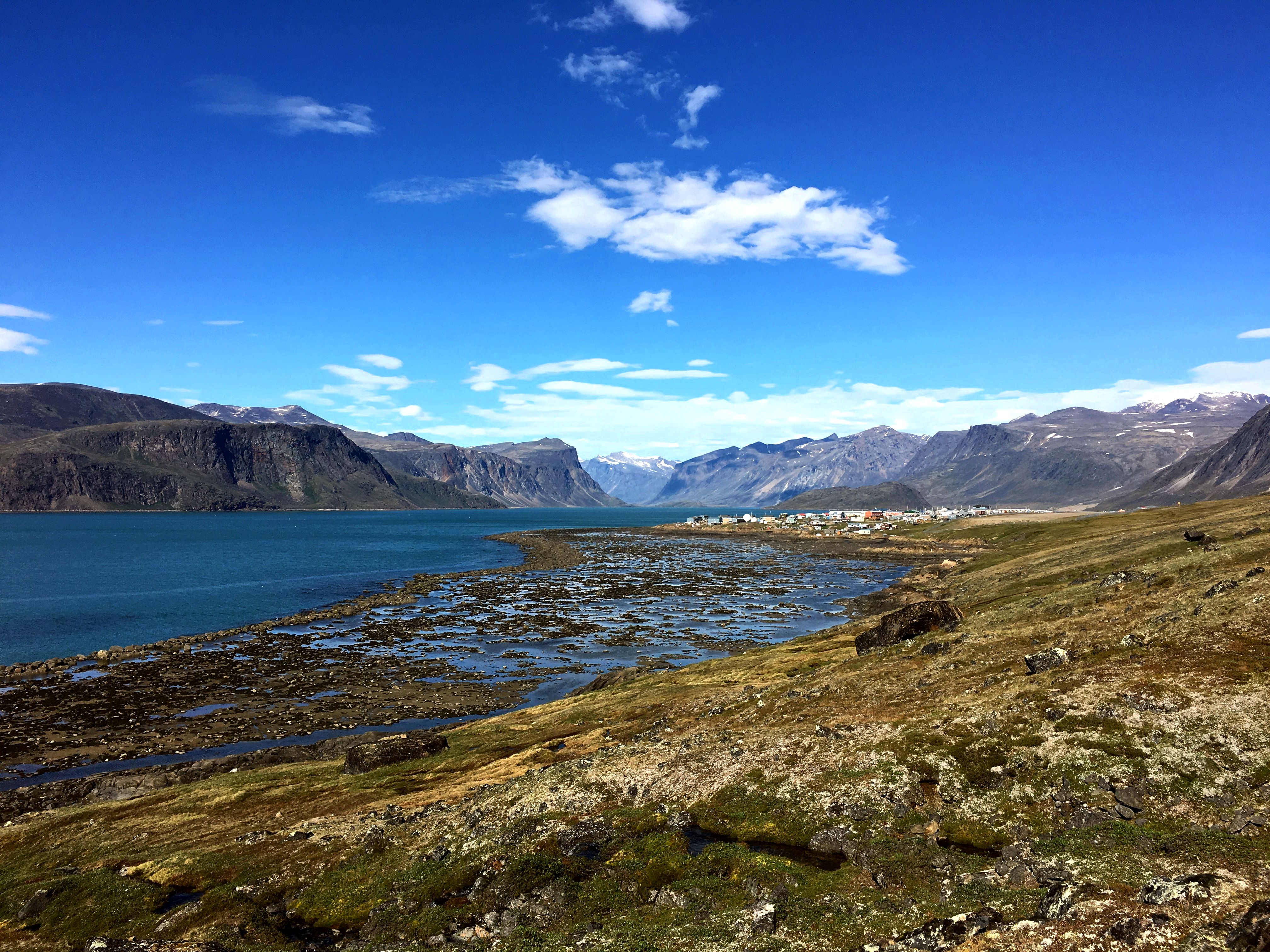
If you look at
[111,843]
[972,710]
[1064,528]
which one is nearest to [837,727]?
[972,710]

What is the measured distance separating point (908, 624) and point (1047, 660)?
1819 centimetres

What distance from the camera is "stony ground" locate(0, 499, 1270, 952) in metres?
19.6

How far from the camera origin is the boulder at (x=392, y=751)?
143ft

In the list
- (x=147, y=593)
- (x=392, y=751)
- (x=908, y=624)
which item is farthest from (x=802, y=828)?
(x=147, y=593)

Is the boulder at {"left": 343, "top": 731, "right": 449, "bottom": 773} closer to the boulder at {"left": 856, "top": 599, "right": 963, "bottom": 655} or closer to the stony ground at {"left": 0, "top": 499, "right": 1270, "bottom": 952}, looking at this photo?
the stony ground at {"left": 0, "top": 499, "right": 1270, "bottom": 952}

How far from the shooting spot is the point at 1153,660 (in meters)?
32.3

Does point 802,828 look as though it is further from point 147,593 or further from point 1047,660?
point 147,593

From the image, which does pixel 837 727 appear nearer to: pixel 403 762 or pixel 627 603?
pixel 403 762

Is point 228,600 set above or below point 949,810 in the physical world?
below

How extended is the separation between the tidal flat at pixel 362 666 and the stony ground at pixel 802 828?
16263mm

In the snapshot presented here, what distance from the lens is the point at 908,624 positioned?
5400cm

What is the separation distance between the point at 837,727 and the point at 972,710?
21.4 ft

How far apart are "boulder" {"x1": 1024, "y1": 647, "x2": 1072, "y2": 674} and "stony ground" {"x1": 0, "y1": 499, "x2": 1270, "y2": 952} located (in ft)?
0.61

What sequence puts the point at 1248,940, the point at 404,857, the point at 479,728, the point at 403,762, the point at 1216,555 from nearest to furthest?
the point at 1248,940
the point at 404,857
the point at 403,762
the point at 1216,555
the point at 479,728
